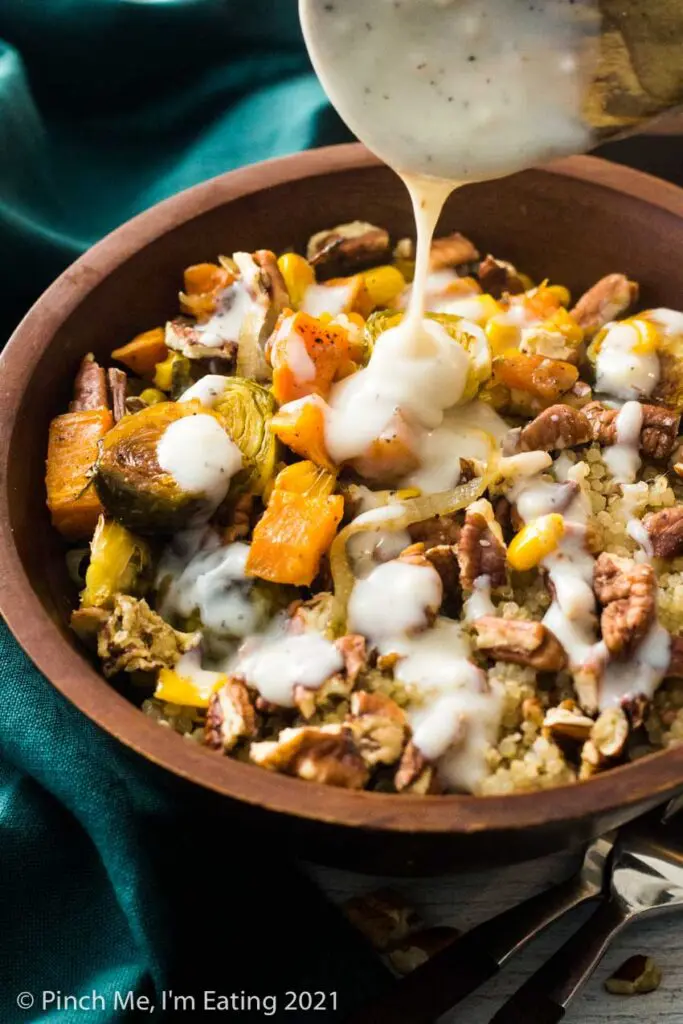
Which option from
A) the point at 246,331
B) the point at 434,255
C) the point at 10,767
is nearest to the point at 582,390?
the point at 434,255

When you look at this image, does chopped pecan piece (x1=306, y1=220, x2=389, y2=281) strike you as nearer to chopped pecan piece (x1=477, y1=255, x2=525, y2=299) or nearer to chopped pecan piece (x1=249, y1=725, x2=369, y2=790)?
chopped pecan piece (x1=477, y1=255, x2=525, y2=299)

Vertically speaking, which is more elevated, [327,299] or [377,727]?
[327,299]

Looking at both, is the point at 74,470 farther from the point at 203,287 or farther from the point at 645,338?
the point at 645,338

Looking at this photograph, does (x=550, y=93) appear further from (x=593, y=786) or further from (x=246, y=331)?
(x=593, y=786)

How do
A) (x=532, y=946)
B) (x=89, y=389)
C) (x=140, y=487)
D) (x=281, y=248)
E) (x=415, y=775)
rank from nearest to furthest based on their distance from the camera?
(x=415, y=775) → (x=532, y=946) → (x=140, y=487) → (x=89, y=389) → (x=281, y=248)

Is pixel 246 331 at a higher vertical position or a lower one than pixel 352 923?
higher

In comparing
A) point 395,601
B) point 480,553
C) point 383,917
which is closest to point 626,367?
point 480,553

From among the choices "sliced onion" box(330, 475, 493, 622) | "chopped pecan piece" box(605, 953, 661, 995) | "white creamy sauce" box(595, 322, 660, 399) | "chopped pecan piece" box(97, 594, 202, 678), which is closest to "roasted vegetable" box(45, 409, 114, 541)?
"chopped pecan piece" box(97, 594, 202, 678)
